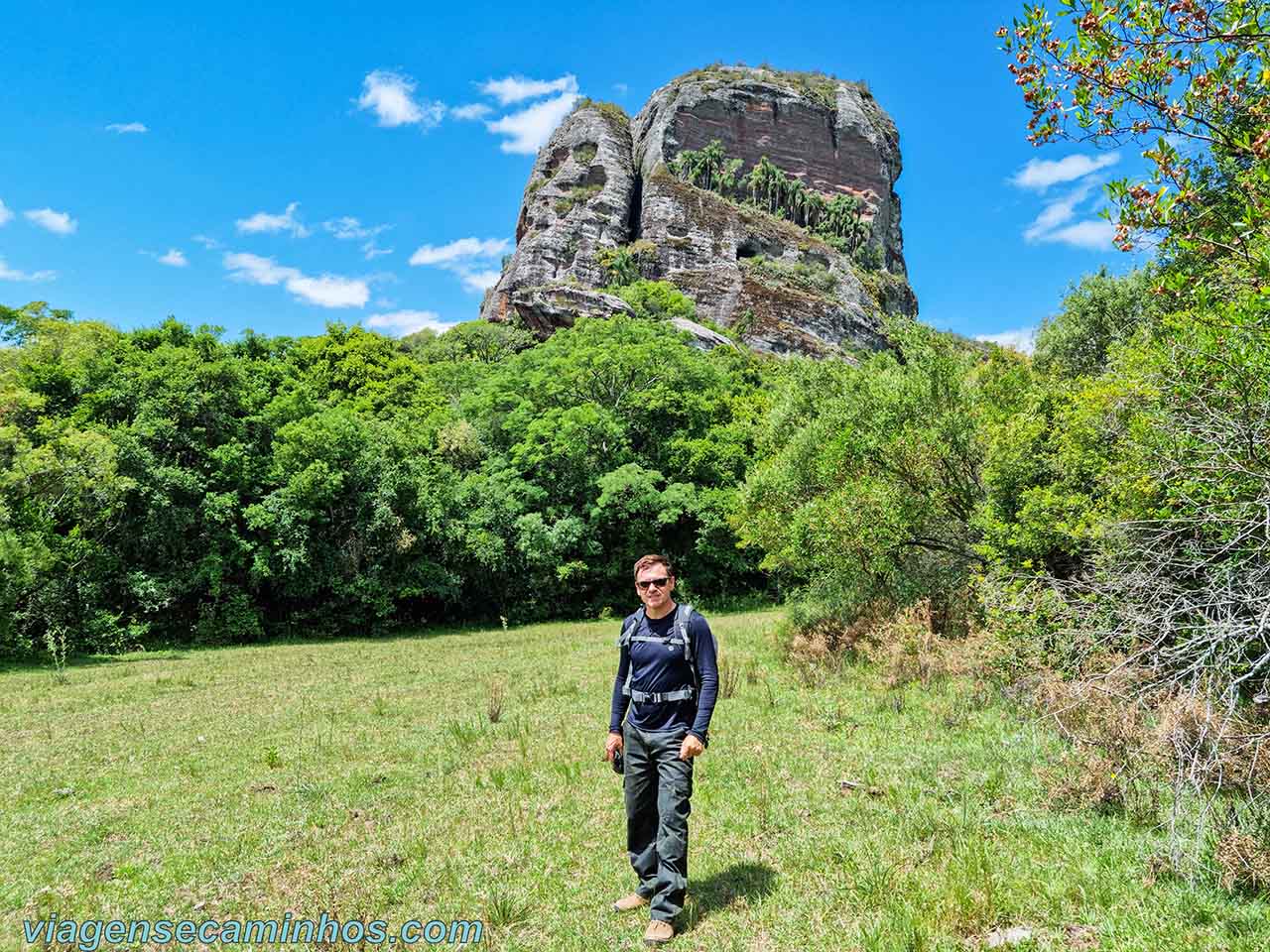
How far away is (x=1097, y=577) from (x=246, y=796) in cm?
981

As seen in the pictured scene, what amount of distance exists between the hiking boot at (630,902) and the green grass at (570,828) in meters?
0.12

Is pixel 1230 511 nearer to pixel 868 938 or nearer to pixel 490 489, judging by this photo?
pixel 868 938

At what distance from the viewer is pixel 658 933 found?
14.6ft

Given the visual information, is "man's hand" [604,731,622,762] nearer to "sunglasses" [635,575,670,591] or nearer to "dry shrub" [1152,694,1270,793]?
"sunglasses" [635,575,670,591]

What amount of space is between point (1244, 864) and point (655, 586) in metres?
4.25

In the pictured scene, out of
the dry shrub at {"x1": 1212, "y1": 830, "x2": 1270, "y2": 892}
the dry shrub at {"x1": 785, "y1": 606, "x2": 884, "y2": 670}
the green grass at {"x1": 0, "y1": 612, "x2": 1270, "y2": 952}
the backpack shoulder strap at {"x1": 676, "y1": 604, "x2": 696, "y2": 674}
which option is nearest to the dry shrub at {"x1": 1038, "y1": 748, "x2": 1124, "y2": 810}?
the green grass at {"x1": 0, "y1": 612, "x2": 1270, "y2": 952}

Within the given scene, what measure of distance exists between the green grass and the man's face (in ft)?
7.04

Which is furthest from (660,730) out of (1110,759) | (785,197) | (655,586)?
(785,197)

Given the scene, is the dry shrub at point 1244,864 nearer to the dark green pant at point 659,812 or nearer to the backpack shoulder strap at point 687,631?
the dark green pant at point 659,812

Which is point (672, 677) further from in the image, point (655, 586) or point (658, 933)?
point (658, 933)

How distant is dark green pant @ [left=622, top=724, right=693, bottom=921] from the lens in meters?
4.59

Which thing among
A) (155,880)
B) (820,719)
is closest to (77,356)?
(155,880)

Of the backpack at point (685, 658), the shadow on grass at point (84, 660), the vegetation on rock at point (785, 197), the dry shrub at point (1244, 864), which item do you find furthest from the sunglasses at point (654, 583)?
the vegetation on rock at point (785, 197)

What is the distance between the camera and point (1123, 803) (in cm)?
603
